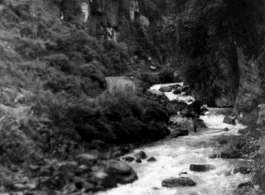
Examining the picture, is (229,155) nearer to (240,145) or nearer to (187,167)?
(240,145)

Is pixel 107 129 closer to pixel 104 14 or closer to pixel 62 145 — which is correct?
pixel 62 145

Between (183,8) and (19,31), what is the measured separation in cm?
926

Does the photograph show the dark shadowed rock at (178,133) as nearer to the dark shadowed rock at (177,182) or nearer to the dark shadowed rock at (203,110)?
the dark shadowed rock at (203,110)

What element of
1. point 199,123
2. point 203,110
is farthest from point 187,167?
point 203,110

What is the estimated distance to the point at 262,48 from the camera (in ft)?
45.3

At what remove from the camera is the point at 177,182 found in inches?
402

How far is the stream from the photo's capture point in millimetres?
9859

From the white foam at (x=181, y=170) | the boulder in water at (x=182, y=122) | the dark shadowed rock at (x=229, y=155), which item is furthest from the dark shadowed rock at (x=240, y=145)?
the boulder in water at (x=182, y=122)

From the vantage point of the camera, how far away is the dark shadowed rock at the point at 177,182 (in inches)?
398

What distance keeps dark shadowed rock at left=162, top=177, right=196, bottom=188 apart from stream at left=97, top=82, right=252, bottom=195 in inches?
6.4

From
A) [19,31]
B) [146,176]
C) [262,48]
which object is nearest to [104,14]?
[19,31]

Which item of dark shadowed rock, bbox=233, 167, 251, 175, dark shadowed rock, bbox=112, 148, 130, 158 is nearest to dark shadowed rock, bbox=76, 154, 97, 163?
dark shadowed rock, bbox=112, 148, 130, 158

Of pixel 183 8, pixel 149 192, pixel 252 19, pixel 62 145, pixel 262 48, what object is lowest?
pixel 149 192

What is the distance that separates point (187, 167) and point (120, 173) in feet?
7.69
